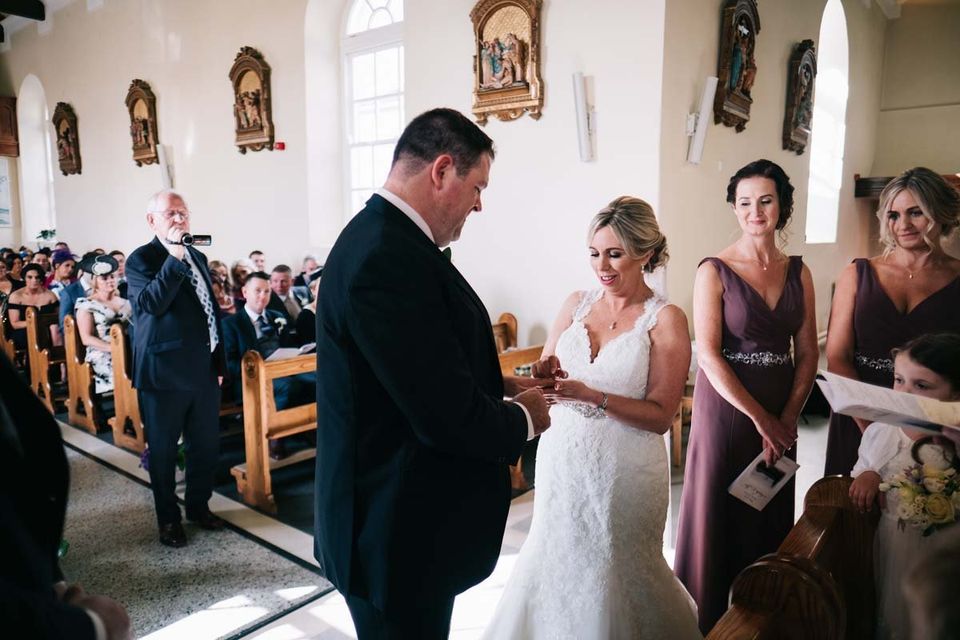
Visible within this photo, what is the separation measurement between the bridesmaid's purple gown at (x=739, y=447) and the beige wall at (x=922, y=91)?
9.95 meters

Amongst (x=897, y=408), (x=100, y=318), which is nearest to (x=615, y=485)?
(x=897, y=408)

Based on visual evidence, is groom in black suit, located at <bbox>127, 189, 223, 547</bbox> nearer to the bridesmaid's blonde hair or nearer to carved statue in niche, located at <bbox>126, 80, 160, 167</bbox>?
the bridesmaid's blonde hair

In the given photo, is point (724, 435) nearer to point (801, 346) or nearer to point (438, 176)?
point (801, 346)

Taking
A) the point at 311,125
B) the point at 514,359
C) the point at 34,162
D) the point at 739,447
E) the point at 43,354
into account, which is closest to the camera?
the point at 739,447

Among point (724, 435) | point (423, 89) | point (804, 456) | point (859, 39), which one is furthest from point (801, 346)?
point (859, 39)

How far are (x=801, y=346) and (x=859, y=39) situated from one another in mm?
8903

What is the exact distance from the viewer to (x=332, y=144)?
296 inches

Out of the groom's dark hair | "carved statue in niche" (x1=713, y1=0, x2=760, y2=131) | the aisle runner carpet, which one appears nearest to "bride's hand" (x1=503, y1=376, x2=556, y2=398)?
the groom's dark hair

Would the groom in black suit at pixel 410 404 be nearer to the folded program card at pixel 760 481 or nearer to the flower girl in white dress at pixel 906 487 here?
the flower girl in white dress at pixel 906 487

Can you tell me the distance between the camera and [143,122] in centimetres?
936

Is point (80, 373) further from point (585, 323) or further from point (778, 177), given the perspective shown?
point (778, 177)

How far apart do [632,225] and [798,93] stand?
5824mm

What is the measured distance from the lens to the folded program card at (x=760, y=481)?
227 cm

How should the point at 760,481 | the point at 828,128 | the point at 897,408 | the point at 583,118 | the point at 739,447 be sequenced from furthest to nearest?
the point at 828,128 < the point at 583,118 < the point at 739,447 < the point at 760,481 < the point at 897,408
